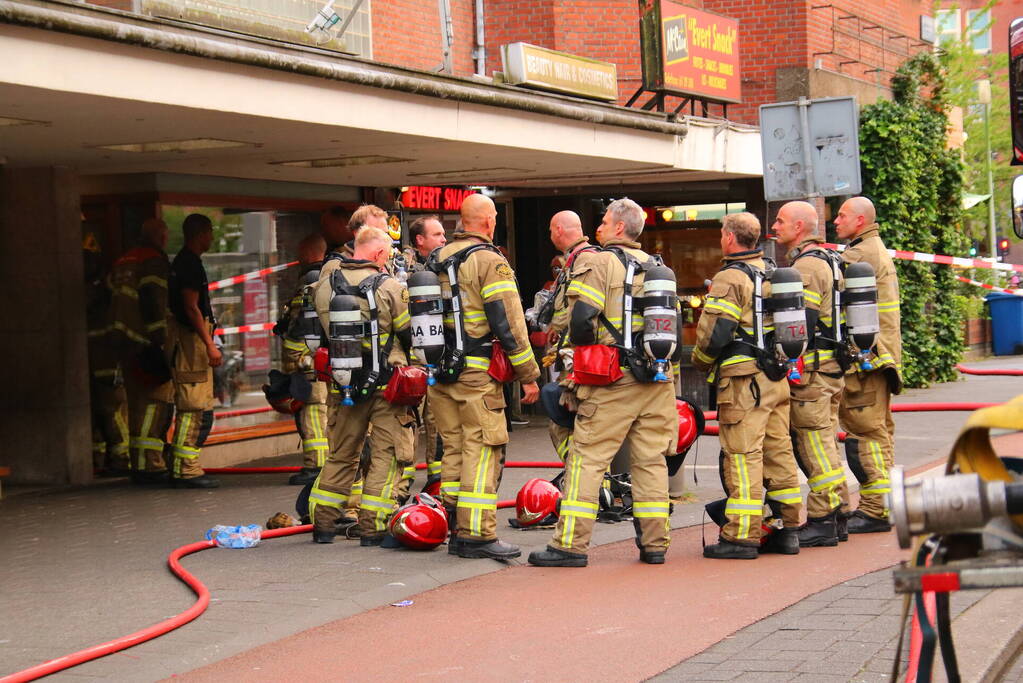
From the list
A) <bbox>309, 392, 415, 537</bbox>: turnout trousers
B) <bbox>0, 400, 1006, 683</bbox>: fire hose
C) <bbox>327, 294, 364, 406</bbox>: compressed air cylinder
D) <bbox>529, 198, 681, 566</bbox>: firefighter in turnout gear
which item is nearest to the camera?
<bbox>0, 400, 1006, 683</bbox>: fire hose

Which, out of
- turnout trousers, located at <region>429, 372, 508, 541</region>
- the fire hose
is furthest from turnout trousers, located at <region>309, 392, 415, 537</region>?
the fire hose

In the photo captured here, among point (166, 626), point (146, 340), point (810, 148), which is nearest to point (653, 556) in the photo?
point (166, 626)

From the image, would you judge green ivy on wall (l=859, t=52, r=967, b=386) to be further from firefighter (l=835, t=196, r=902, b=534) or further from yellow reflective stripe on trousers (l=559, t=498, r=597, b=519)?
yellow reflective stripe on trousers (l=559, t=498, r=597, b=519)

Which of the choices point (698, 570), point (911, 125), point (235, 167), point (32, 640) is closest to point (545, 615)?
point (698, 570)

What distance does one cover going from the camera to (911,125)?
64.9ft

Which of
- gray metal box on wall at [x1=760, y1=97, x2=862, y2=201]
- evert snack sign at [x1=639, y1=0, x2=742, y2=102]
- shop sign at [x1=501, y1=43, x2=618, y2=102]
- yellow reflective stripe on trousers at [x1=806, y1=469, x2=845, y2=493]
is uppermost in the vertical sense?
evert snack sign at [x1=639, y1=0, x2=742, y2=102]

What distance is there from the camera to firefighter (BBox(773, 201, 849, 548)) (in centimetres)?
857

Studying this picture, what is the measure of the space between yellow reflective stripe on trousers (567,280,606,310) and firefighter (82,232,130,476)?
589cm

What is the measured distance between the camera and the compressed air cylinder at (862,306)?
28.3 ft

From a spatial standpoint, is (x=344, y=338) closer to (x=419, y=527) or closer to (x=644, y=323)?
(x=419, y=527)

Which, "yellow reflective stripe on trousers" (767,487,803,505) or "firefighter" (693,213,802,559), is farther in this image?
"yellow reflective stripe on trousers" (767,487,803,505)

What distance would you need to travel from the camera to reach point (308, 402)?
11.2m

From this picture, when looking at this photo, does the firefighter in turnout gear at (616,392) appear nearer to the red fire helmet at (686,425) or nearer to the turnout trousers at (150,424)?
the red fire helmet at (686,425)

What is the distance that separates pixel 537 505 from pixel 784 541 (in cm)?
170
